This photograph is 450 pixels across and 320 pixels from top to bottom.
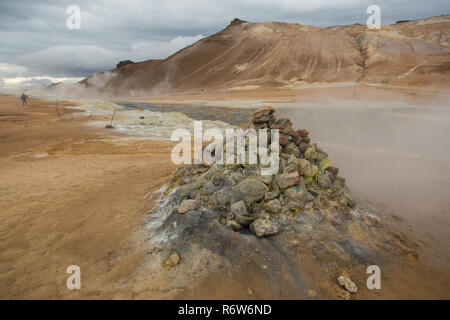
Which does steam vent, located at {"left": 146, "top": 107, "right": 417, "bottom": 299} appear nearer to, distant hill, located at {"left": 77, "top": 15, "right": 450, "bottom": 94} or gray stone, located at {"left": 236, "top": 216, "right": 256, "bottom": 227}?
gray stone, located at {"left": 236, "top": 216, "right": 256, "bottom": 227}

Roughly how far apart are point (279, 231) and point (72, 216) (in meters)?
3.81

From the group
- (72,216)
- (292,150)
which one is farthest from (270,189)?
(72,216)

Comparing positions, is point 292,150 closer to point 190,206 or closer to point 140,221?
point 190,206

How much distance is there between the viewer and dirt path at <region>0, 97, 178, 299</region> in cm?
316

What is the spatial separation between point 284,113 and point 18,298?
19.8m

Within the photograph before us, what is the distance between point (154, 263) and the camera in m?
3.39

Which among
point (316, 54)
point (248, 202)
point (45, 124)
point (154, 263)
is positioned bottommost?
point (154, 263)

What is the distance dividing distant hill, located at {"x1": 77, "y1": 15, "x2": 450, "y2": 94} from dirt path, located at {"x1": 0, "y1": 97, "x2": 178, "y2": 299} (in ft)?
124

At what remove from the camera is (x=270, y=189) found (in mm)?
4086

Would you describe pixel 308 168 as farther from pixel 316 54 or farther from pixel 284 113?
pixel 316 54

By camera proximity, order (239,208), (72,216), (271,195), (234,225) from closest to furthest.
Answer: (234,225)
(239,208)
(271,195)
(72,216)

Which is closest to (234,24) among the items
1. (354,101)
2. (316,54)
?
(316,54)

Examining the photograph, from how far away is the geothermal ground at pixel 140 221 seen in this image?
3.07 meters

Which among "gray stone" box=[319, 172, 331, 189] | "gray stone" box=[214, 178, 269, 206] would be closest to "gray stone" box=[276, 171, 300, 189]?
"gray stone" box=[214, 178, 269, 206]
